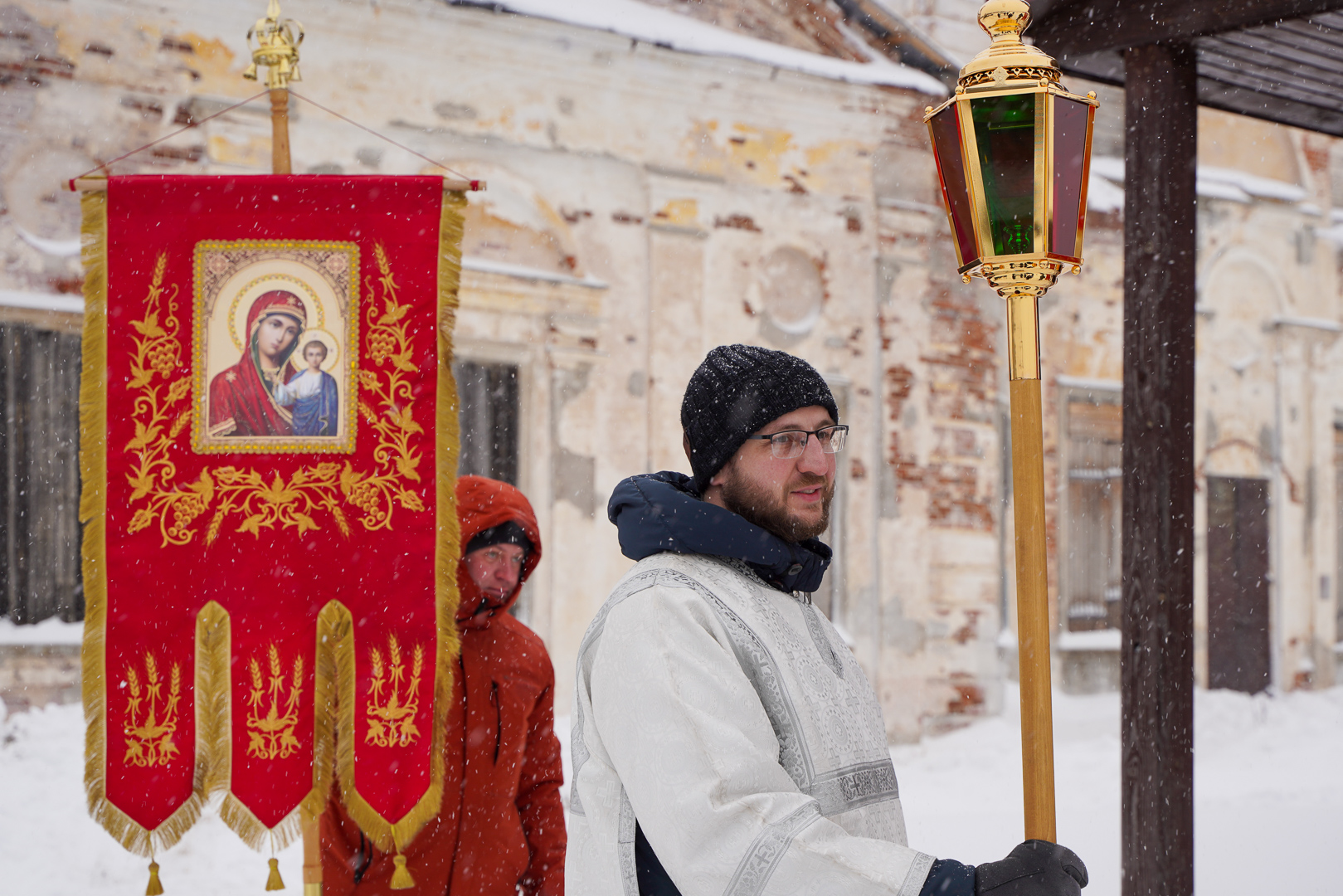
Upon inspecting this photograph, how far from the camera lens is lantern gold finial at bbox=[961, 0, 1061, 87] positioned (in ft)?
6.00

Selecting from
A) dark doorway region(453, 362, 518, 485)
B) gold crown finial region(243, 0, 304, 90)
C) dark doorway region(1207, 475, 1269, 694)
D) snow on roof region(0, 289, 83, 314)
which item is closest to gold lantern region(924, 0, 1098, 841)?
gold crown finial region(243, 0, 304, 90)

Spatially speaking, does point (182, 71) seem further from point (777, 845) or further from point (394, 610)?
point (777, 845)

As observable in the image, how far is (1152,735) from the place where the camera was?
11.8 ft

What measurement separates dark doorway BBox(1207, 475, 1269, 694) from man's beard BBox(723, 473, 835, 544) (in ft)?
31.9

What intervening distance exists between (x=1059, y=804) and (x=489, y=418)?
165 inches

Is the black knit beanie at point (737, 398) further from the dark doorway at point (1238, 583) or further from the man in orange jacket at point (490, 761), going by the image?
the dark doorway at point (1238, 583)

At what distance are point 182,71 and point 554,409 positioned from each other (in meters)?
2.72

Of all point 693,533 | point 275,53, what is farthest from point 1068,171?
point 275,53

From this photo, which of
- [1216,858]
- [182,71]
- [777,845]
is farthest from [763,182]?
[777,845]

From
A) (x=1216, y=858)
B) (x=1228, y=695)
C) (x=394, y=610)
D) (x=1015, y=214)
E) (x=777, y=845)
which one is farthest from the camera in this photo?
(x=1228, y=695)

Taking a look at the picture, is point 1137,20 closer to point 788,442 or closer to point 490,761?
point 788,442

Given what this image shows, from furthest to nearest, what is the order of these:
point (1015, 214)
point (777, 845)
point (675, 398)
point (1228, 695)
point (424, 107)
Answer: point (1228, 695)
point (675, 398)
point (424, 107)
point (1015, 214)
point (777, 845)

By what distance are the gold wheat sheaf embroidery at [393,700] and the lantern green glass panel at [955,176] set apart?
205 centimetres

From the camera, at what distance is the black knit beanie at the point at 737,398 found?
6.32 ft
